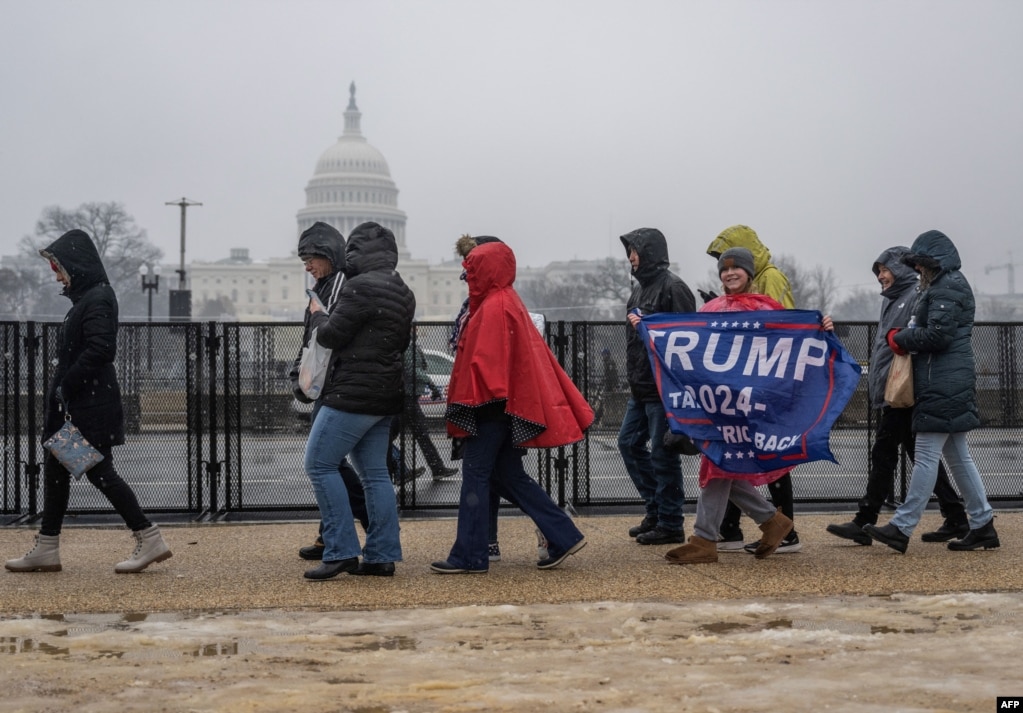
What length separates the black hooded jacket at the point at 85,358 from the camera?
6922 mm

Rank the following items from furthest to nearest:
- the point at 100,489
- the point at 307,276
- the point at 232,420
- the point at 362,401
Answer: the point at 307,276 → the point at 232,420 → the point at 100,489 → the point at 362,401

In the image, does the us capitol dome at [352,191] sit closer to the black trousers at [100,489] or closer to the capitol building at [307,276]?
the capitol building at [307,276]

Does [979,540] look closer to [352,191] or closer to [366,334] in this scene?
[366,334]

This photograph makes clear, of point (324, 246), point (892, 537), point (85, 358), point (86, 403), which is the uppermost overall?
point (324, 246)

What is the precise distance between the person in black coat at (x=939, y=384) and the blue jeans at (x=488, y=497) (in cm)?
173

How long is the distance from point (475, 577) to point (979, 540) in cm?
276

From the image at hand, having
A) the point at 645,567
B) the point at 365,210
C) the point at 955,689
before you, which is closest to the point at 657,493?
the point at 645,567

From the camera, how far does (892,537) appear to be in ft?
23.9

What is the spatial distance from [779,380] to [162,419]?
4.56 metres

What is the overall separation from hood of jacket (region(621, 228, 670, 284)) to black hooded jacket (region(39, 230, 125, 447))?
9.06ft

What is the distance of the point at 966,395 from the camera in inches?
289

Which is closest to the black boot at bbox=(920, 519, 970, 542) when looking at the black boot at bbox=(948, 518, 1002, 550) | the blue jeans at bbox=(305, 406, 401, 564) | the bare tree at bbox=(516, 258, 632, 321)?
the black boot at bbox=(948, 518, 1002, 550)

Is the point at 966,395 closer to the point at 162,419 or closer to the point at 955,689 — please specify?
the point at 955,689

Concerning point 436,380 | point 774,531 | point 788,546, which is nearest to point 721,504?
point 774,531
